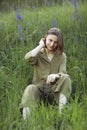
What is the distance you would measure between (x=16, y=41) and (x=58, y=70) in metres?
1.15

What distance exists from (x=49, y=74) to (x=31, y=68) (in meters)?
0.57

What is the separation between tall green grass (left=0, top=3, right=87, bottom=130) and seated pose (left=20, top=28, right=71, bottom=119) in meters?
0.12

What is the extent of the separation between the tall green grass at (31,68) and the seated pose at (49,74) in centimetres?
12

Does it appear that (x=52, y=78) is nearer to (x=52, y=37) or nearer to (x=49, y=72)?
(x=49, y=72)

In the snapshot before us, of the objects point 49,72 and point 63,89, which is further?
point 49,72

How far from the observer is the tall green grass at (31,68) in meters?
3.84

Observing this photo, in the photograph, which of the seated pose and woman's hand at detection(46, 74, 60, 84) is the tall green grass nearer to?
the seated pose

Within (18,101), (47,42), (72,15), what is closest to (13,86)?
(18,101)

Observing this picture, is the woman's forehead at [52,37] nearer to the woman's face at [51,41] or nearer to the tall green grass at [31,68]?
the woman's face at [51,41]

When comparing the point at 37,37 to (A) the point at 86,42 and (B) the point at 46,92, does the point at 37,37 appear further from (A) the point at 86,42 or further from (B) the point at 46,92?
(B) the point at 46,92

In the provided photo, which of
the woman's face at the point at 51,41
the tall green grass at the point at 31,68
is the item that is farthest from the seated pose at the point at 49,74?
the tall green grass at the point at 31,68

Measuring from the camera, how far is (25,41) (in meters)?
5.65

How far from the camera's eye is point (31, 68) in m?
5.05

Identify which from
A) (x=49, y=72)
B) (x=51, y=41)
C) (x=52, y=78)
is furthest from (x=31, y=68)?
(x=52, y=78)
